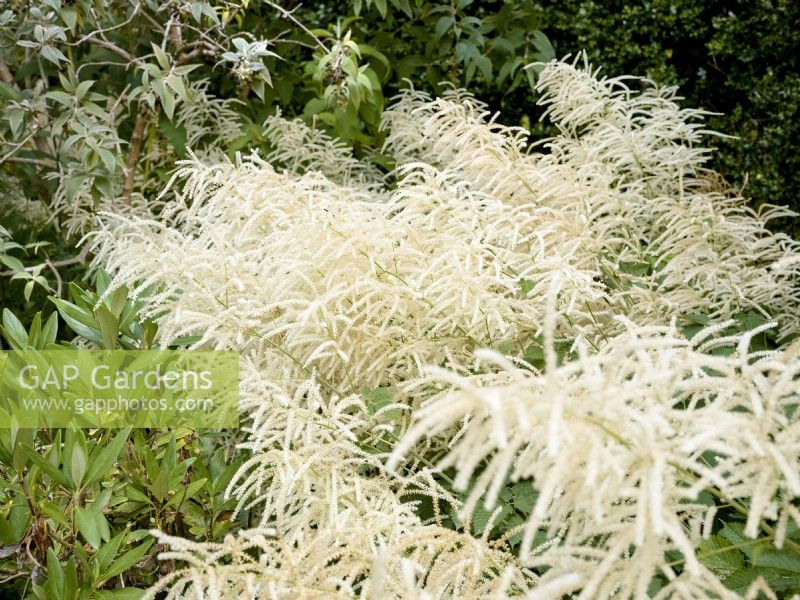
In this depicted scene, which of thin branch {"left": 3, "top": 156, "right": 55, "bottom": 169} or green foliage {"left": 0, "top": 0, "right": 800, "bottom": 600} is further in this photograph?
thin branch {"left": 3, "top": 156, "right": 55, "bottom": 169}

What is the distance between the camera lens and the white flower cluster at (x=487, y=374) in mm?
1009

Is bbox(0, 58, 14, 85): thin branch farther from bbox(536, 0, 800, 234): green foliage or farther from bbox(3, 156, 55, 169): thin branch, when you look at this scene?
bbox(536, 0, 800, 234): green foliage

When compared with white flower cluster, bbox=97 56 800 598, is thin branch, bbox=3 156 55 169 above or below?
below

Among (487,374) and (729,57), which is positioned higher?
(729,57)

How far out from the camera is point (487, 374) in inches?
63.3

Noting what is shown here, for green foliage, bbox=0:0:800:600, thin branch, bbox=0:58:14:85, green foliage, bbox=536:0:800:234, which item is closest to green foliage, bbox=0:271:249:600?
green foliage, bbox=0:0:800:600

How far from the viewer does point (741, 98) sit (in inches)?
188

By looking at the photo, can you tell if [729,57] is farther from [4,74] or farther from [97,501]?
[97,501]

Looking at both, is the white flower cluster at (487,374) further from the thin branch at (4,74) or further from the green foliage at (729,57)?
the green foliage at (729,57)

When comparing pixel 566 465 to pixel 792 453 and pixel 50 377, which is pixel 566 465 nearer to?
pixel 792 453

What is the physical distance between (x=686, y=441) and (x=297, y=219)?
1299 millimetres

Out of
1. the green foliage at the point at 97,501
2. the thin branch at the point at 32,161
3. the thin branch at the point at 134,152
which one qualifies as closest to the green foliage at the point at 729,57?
the thin branch at the point at 134,152

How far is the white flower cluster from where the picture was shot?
1.01 meters

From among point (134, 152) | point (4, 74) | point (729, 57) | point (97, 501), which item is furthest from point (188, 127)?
point (729, 57)
